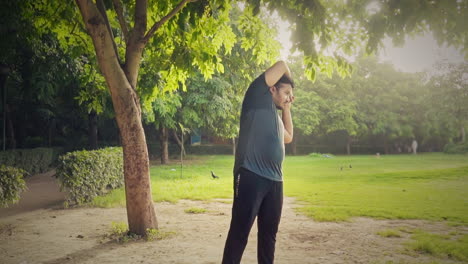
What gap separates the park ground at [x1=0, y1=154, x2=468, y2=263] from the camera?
521 centimetres

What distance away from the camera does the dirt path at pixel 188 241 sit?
205 inches

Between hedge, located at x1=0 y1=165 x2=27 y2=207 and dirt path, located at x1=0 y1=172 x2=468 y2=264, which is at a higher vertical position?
hedge, located at x1=0 y1=165 x2=27 y2=207

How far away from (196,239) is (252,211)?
3.51 metres

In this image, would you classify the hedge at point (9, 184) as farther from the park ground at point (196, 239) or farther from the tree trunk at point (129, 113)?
the tree trunk at point (129, 113)

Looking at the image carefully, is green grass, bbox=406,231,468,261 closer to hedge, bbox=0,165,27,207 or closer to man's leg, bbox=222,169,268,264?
man's leg, bbox=222,169,268,264

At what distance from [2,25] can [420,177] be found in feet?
55.7

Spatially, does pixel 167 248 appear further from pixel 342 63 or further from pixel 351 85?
pixel 351 85

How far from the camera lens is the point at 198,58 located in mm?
7160

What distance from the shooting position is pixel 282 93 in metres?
3.44

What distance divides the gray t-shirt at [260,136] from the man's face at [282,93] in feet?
0.57

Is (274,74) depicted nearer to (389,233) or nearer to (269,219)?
(269,219)

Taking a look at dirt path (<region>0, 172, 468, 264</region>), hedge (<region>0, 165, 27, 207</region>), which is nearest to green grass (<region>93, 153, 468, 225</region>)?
dirt path (<region>0, 172, 468, 264</region>)

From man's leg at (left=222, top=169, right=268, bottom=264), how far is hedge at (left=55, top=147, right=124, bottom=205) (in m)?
7.40

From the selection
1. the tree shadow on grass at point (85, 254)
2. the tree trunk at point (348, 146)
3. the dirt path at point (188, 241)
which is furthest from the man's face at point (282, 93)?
the tree trunk at point (348, 146)
